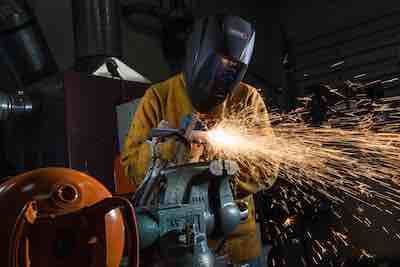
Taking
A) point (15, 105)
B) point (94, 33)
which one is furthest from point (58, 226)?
point (94, 33)

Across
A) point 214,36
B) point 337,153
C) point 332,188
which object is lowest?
point 332,188

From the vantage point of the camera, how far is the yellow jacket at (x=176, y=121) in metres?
2.02

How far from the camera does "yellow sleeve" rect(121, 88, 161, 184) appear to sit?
192 cm

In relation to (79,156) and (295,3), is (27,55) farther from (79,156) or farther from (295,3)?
(295,3)

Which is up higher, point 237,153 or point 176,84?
point 176,84

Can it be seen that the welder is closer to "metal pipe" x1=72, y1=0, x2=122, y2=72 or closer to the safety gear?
the safety gear

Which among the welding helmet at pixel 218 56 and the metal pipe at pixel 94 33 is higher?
the metal pipe at pixel 94 33

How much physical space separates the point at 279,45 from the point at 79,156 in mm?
3433

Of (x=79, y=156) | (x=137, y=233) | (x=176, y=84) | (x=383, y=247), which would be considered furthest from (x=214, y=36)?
(x=383, y=247)

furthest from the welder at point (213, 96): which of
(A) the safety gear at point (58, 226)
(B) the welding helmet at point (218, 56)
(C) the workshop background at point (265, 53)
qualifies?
(C) the workshop background at point (265, 53)

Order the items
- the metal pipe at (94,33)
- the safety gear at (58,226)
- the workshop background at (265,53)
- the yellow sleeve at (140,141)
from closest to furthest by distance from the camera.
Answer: the safety gear at (58,226)
the yellow sleeve at (140,141)
the workshop background at (265,53)
the metal pipe at (94,33)

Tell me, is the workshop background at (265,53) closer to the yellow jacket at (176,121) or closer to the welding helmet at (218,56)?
the yellow jacket at (176,121)

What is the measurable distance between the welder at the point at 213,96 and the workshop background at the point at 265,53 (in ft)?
5.46

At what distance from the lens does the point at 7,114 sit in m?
3.83
